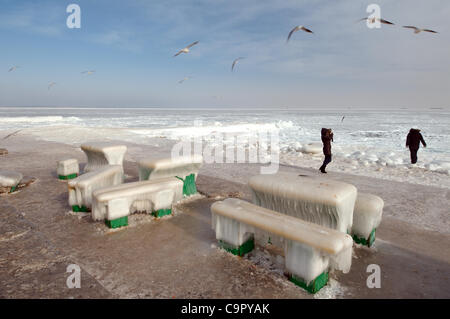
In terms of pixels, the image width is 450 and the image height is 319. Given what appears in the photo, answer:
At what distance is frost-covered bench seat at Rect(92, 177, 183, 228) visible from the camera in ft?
12.7

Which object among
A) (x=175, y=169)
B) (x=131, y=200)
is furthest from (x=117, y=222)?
(x=175, y=169)

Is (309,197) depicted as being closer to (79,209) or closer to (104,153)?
(79,209)

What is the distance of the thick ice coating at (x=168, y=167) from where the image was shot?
5184 millimetres

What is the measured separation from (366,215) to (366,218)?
5 centimetres

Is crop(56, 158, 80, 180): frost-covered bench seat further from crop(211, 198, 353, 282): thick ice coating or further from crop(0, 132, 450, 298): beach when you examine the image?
crop(211, 198, 353, 282): thick ice coating

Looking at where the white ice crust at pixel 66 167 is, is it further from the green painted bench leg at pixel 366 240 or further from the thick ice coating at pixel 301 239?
the green painted bench leg at pixel 366 240

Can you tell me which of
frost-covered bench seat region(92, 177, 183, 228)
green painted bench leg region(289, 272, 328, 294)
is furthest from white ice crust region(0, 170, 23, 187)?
green painted bench leg region(289, 272, 328, 294)

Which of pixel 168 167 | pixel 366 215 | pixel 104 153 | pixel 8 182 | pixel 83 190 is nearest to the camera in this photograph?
pixel 366 215

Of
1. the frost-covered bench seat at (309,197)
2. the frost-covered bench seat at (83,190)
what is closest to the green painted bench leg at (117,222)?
the frost-covered bench seat at (83,190)

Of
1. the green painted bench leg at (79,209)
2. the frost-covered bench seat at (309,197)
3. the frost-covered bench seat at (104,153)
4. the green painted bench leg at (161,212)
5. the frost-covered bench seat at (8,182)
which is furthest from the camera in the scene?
the frost-covered bench seat at (104,153)

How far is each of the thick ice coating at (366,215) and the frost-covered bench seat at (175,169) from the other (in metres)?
3.37

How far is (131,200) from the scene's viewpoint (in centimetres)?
405
